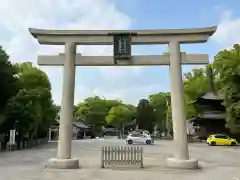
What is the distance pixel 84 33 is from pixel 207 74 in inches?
1676

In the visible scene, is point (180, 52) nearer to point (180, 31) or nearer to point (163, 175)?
point (180, 31)

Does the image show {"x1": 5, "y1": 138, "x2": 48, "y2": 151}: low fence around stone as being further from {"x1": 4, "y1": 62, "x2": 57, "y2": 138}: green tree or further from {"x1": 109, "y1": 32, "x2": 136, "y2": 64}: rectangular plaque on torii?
{"x1": 109, "y1": 32, "x2": 136, "y2": 64}: rectangular plaque on torii

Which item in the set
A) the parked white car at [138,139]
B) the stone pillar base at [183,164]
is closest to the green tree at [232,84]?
the parked white car at [138,139]

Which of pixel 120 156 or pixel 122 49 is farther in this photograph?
pixel 120 156

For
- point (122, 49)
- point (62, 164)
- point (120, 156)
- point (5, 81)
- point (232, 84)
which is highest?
point (232, 84)

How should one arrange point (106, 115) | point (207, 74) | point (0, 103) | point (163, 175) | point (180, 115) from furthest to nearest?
point (106, 115) → point (207, 74) → point (0, 103) → point (180, 115) → point (163, 175)

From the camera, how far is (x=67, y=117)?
1401cm

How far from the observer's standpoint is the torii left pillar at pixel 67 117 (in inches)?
534

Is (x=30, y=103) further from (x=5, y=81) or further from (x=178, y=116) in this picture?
(x=178, y=116)

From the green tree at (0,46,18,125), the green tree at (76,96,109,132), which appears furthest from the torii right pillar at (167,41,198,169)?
the green tree at (76,96,109,132)

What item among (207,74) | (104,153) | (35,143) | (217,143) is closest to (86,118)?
(207,74)

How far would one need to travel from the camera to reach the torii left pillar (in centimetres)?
1355

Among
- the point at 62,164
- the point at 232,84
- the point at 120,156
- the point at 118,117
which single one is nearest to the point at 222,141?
the point at 232,84

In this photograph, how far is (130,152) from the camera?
1442cm
